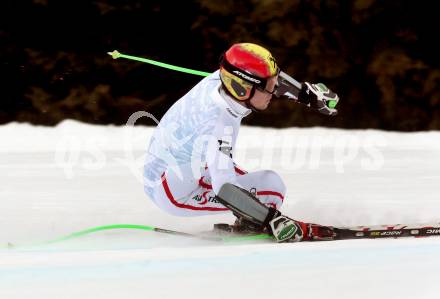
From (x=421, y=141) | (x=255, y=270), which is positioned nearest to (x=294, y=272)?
(x=255, y=270)

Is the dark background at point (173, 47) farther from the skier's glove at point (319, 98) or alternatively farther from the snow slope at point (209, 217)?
the skier's glove at point (319, 98)

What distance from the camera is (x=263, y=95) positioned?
3588 mm

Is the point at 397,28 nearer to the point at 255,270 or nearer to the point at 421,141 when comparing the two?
the point at 421,141

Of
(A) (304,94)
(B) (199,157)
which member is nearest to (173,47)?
(A) (304,94)

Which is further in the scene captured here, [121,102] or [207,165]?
[121,102]

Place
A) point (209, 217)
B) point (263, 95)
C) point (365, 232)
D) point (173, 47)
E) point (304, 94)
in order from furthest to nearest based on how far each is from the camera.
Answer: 1. point (173, 47)
2. point (209, 217)
3. point (304, 94)
4. point (365, 232)
5. point (263, 95)

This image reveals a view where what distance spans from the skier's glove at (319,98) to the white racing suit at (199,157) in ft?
1.51

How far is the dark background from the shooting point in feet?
25.8

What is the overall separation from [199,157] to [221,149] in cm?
25

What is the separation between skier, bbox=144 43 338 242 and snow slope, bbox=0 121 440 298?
20 cm

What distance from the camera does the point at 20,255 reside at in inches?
140

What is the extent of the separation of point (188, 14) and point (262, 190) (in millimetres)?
4507

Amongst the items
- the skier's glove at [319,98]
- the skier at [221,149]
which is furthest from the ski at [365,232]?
the skier's glove at [319,98]

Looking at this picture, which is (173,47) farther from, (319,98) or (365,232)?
(365,232)
